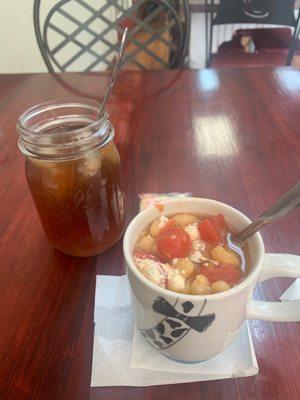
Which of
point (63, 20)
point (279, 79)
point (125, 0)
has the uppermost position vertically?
point (125, 0)

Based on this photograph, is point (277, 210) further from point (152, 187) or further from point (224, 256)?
point (152, 187)

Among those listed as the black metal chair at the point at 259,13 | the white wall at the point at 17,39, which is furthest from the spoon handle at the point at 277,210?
the white wall at the point at 17,39

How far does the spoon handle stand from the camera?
31cm

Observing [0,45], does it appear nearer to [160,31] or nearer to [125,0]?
[125,0]

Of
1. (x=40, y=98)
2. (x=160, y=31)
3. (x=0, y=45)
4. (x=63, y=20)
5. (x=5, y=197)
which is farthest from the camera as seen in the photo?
(x=63, y=20)

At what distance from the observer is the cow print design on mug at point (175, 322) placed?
→ 0.31 metres

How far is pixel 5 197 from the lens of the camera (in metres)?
0.61

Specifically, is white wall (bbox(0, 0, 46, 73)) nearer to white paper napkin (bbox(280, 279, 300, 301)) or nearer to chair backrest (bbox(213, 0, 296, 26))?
chair backrest (bbox(213, 0, 296, 26))

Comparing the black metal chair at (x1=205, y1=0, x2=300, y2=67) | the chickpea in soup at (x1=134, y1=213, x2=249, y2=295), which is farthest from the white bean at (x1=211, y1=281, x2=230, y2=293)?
the black metal chair at (x1=205, y1=0, x2=300, y2=67)

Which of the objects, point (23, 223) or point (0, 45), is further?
point (0, 45)

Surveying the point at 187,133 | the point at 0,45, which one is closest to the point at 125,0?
the point at 0,45

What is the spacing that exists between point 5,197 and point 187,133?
39 centimetres

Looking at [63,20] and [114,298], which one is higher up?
[114,298]

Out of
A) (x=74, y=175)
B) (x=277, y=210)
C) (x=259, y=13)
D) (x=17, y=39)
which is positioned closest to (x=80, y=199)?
(x=74, y=175)
